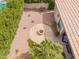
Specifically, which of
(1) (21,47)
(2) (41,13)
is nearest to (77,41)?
(1) (21,47)

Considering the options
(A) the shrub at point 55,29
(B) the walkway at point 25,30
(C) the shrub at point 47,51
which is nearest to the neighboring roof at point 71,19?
(C) the shrub at point 47,51

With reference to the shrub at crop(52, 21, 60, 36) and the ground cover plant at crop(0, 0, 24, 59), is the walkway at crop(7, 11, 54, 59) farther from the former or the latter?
the ground cover plant at crop(0, 0, 24, 59)

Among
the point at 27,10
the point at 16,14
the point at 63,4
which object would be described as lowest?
the point at 27,10

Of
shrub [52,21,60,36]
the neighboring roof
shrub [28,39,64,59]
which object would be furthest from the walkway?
shrub [28,39,64,59]

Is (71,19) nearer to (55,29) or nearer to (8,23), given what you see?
(55,29)

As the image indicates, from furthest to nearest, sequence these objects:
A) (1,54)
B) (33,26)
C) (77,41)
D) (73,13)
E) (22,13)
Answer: (22,13) → (33,26) → (73,13) → (1,54) → (77,41)

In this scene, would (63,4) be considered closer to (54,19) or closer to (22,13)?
(54,19)

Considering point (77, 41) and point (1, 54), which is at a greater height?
point (77, 41)

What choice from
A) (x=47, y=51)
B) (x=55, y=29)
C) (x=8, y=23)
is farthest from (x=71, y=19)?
(x=8, y=23)
